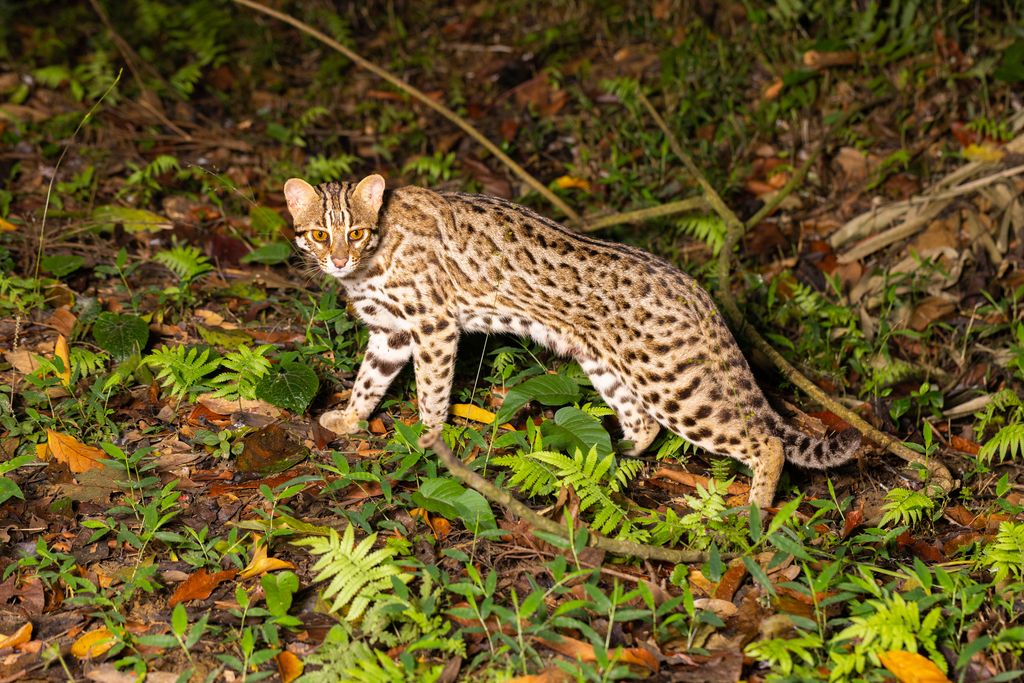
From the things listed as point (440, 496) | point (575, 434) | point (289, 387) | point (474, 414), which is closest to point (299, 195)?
point (289, 387)

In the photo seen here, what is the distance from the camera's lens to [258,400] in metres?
5.53

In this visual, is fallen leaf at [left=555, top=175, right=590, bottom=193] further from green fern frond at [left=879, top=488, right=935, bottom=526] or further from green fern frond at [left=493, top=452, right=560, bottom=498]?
green fern frond at [left=879, top=488, right=935, bottom=526]

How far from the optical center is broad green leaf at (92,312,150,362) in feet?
18.2

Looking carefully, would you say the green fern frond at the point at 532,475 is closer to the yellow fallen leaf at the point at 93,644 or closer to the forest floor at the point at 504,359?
the forest floor at the point at 504,359

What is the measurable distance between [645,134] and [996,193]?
3.42 metres

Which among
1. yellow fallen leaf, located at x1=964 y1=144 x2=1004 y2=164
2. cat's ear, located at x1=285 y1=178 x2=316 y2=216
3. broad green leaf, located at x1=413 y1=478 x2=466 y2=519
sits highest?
yellow fallen leaf, located at x1=964 y1=144 x2=1004 y2=164

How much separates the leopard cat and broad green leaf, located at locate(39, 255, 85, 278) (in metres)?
2.30

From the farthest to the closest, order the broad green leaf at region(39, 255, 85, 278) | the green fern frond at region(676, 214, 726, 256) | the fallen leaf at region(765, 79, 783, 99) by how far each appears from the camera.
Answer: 1. the fallen leaf at region(765, 79, 783, 99)
2. the green fern frond at region(676, 214, 726, 256)
3. the broad green leaf at region(39, 255, 85, 278)

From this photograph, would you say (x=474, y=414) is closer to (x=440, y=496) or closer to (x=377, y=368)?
(x=377, y=368)

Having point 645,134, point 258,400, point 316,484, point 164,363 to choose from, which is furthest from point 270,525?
point 645,134

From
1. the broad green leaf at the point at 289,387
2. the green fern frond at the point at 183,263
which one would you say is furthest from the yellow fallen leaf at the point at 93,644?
the green fern frond at the point at 183,263

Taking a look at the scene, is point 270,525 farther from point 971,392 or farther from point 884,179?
point 884,179

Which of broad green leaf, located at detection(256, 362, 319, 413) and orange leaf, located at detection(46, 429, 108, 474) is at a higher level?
broad green leaf, located at detection(256, 362, 319, 413)

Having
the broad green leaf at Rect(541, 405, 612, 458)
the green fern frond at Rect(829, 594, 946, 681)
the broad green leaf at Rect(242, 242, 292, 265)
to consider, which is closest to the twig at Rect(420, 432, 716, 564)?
the green fern frond at Rect(829, 594, 946, 681)
